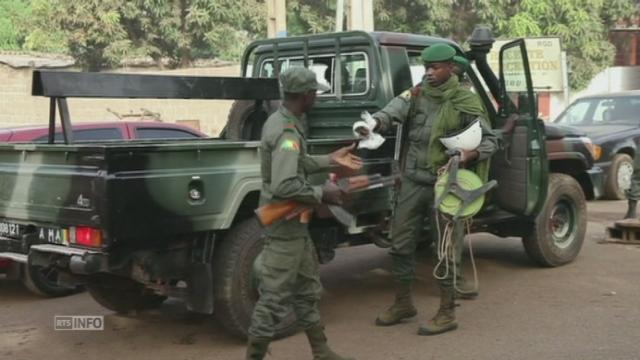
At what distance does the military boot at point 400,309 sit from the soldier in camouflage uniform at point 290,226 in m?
1.08

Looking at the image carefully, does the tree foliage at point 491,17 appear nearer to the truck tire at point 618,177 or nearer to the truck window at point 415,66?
the truck tire at point 618,177

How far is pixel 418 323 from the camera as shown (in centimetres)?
542

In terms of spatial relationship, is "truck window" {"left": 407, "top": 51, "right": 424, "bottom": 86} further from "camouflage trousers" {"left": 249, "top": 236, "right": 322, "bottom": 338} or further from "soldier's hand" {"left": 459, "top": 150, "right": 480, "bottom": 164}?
"camouflage trousers" {"left": 249, "top": 236, "right": 322, "bottom": 338}

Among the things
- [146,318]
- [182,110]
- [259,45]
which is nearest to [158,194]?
[146,318]

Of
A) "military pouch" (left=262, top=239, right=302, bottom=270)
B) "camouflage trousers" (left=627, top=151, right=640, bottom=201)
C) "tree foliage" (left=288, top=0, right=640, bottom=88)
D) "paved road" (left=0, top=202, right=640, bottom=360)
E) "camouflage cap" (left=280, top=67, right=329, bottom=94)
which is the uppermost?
"tree foliage" (left=288, top=0, right=640, bottom=88)

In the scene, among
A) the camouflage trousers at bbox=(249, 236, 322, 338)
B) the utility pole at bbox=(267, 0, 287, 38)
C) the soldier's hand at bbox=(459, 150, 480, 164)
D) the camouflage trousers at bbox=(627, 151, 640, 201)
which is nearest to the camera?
the camouflage trousers at bbox=(249, 236, 322, 338)

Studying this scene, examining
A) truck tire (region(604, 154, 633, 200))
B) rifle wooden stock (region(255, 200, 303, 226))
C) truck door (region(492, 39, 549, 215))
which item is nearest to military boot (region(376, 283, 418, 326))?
truck door (region(492, 39, 549, 215))

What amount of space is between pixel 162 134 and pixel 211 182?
323 centimetres

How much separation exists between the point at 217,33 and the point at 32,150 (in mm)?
15792

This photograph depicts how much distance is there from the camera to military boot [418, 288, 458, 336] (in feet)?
16.7

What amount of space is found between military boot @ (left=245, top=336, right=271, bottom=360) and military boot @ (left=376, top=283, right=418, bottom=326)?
1448 millimetres

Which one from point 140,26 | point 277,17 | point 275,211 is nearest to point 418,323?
point 275,211

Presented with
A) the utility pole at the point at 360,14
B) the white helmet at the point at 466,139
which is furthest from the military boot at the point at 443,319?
the utility pole at the point at 360,14

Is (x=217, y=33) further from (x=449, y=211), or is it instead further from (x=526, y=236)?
(x=449, y=211)
